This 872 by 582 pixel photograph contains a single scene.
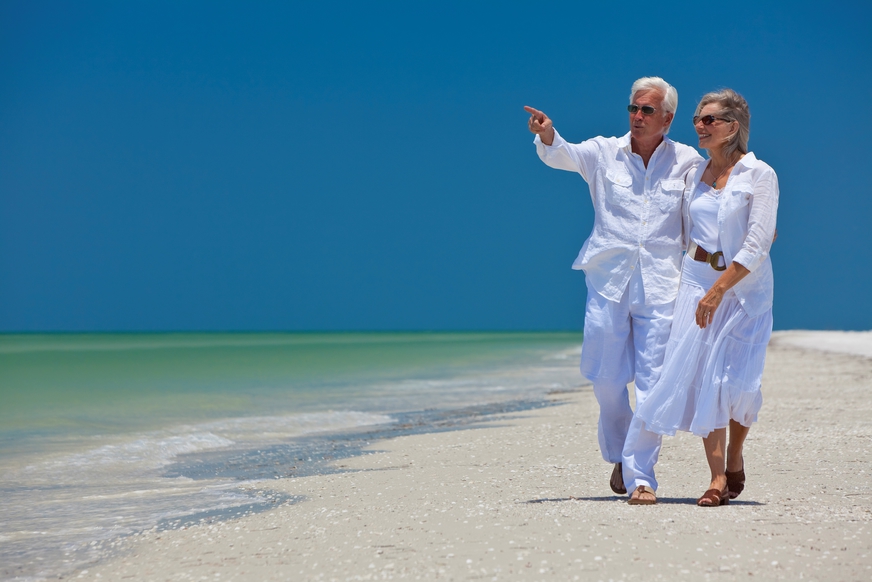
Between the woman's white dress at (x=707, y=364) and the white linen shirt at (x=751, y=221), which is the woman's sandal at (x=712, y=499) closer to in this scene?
the woman's white dress at (x=707, y=364)

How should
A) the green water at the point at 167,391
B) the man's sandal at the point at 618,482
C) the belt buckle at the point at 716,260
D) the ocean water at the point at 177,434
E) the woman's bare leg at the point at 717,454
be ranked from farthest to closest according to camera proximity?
1. the green water at the point at 167,391
2. the ocean water at the point at 177,434
3. the man's sandal at the point at 618,482
4. the woman's bare leg at the point at 717,454
5. the belt buckle at the point at 716,260

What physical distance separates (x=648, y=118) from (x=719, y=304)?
936 mm

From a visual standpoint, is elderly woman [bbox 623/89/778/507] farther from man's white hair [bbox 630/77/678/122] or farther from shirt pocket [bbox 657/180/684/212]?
man's white hair [bbox 630/77/678/122]

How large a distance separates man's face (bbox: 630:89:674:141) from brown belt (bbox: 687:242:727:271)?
1.85 ft

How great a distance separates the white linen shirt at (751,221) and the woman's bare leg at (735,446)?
0.55 meters

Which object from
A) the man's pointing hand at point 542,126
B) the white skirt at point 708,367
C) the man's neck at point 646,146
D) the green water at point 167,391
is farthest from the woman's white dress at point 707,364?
the green water at point 167,391

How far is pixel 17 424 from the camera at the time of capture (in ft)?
30.5

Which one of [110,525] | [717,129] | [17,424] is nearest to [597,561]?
[717,129]

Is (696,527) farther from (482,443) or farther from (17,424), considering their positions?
(17,424)

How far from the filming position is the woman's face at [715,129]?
3.75 metres

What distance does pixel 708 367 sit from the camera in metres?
3.70

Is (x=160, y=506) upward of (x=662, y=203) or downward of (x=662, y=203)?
downward

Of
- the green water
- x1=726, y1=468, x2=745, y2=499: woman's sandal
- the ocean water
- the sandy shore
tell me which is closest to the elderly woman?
x1=726, y1=468, x2=745, y2=499: woman's sandal

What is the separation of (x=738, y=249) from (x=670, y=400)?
724 mm
